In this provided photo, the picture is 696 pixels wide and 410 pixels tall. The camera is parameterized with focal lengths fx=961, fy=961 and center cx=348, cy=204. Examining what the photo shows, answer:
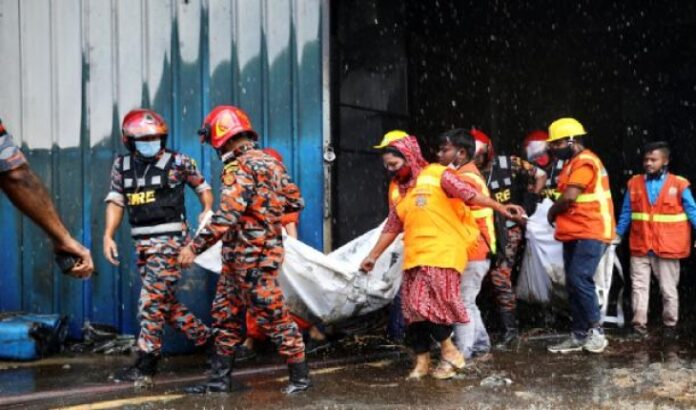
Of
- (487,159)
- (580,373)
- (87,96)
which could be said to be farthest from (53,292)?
(580,373)

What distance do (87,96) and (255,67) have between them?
5.21 feet

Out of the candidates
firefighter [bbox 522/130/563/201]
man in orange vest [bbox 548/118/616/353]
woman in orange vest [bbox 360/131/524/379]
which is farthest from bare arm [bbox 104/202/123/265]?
firefighter [bbox 522/130/563/201]

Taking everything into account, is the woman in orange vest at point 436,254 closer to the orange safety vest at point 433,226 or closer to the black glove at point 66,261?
the orange safety vest at point 433,226

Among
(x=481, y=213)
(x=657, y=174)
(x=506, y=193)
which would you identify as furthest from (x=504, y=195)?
(x=657, y=174)

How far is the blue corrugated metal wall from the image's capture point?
8.55 meters

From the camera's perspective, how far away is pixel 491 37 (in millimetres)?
12781

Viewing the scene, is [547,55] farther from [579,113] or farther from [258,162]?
[258,162]

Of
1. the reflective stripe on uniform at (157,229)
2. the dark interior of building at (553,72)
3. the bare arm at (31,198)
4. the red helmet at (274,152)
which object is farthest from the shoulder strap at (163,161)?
the dark interior of building at (553,72)

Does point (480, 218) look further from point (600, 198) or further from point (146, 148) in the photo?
point (146, 148)

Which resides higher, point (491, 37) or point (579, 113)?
point (491, 37)

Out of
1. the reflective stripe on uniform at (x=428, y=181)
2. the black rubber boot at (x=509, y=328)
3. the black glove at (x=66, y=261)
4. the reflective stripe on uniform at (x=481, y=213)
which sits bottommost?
the black rubber boot at (x=509, y=328)

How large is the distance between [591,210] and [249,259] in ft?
9.51

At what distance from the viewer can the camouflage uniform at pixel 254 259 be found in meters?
6.17

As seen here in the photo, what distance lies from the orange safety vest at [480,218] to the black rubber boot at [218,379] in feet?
6.55
